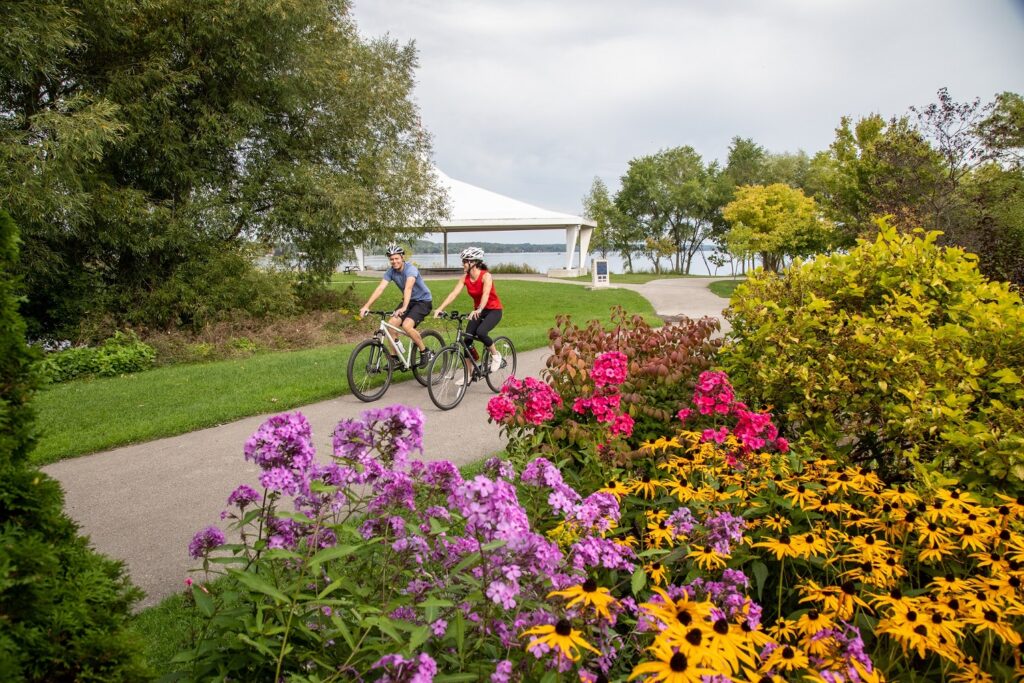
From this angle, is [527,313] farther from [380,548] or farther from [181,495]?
[380,548]

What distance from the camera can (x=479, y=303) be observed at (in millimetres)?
8070

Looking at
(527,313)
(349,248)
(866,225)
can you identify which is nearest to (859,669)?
(349,248)

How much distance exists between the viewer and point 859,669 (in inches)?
56.9

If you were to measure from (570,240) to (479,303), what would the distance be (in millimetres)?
A: 31512

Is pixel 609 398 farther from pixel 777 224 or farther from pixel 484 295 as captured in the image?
pixel 777 224

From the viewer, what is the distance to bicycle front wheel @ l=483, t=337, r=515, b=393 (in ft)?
27.8

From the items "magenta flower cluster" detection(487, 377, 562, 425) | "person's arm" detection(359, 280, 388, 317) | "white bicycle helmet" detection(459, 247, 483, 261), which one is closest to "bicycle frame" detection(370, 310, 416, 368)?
"person's arm" detection(359, 280, 388, 317)

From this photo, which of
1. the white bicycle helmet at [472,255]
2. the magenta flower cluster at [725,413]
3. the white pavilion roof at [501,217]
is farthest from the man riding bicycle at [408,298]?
the white pavilion roof at [501,217]

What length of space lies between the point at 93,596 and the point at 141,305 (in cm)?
1410

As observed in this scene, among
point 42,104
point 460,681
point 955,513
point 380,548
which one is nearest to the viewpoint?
point 460,681

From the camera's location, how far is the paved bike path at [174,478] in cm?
400

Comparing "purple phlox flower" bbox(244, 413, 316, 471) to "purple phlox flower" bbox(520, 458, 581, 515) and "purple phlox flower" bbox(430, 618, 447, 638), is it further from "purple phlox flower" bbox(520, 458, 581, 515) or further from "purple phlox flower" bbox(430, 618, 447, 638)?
"purple phlox flower" bbox(520, 458, 581, 515)

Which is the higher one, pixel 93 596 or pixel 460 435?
pixel 93 596

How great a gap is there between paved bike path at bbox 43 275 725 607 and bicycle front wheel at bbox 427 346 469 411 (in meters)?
0.15
